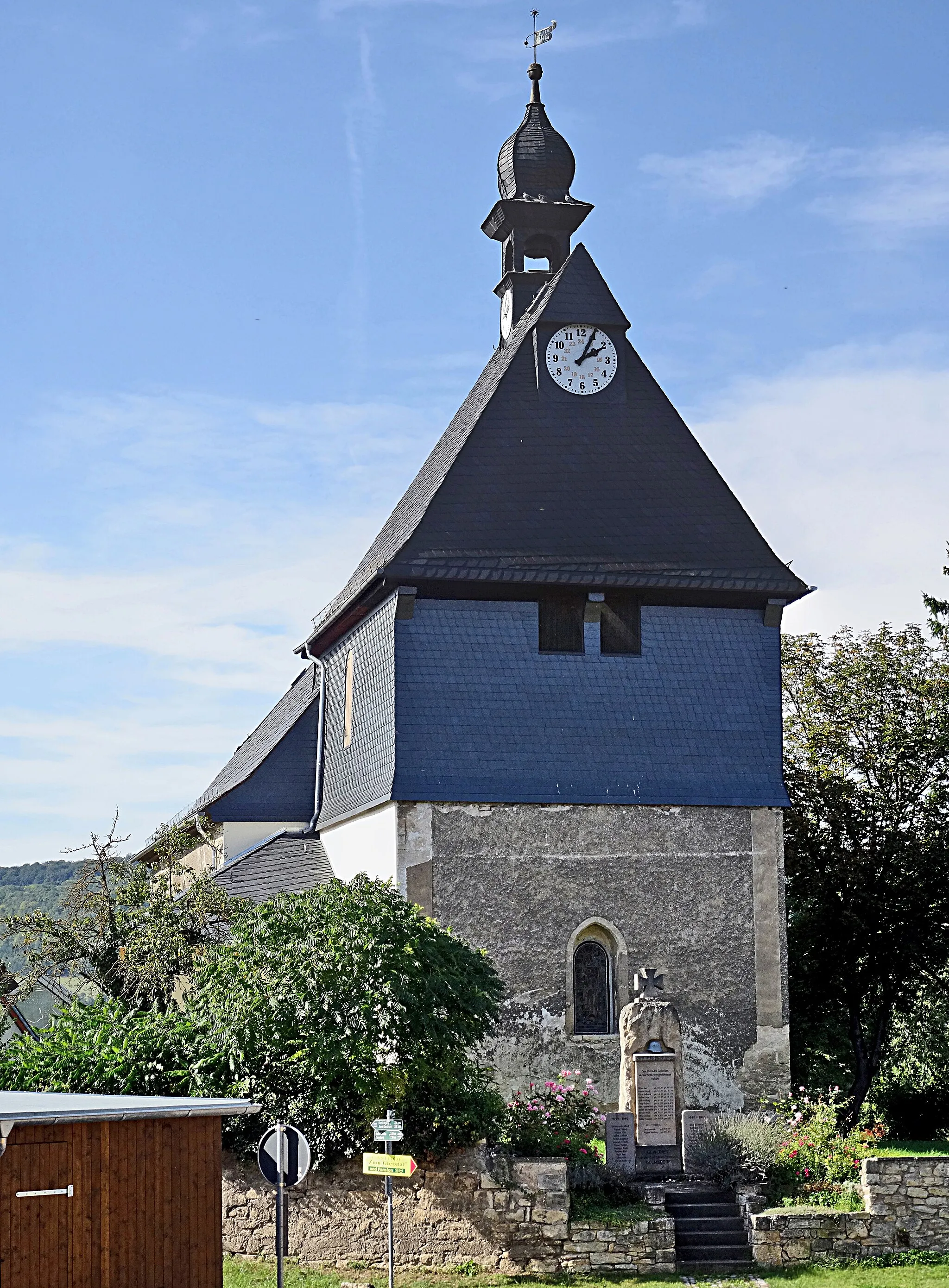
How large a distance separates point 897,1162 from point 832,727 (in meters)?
12.2

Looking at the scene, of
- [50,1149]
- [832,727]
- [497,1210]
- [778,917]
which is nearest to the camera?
[50,1149]

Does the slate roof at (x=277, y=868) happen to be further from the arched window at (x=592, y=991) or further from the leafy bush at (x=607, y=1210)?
the leafy bush at (x=607, y=1210)

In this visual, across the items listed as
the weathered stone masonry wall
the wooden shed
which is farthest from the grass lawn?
the weathered stone masonry wall

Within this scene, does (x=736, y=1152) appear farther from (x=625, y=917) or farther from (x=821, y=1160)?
(x=625, y=917)

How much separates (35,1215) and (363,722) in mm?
11894

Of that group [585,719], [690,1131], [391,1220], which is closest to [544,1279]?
[391,1220]

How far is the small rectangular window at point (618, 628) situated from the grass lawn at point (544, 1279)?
907 centimetres

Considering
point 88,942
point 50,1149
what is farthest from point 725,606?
point 50,1149

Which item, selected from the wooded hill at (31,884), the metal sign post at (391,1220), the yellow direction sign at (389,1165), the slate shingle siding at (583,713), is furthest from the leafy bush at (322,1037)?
the wooded hill at (31,884)

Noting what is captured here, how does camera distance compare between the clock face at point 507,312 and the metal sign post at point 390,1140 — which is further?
the clock face at point 507,312

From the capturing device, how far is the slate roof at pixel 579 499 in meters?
23.0

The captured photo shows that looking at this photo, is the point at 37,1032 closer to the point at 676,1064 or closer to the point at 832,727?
the point at 676,1064

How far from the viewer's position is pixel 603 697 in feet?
75.6

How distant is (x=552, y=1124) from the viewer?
722 inches
